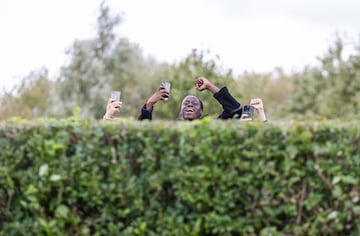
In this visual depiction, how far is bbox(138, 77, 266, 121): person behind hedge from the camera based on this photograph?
24.3 ft

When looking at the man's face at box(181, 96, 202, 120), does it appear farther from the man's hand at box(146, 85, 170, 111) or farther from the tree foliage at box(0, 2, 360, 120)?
the tree foliage at box(0, 2, 360, 120)

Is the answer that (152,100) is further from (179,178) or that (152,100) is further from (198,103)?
(179,178)

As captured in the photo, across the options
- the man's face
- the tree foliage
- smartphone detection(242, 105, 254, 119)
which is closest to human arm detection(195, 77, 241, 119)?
smartphone detection(242, 105, 254, 119)

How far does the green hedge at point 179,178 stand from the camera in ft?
15.5

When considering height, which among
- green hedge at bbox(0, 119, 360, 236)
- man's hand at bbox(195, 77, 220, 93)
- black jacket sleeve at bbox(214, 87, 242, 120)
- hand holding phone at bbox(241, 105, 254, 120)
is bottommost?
green hedge at bbox(0, 119, 360, 236)

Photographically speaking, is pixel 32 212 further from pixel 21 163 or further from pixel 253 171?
pixel 253 171

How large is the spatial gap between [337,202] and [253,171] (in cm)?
59

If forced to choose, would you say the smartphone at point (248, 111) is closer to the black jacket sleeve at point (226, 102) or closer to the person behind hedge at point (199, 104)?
the person behind hedge at point (199, 104)

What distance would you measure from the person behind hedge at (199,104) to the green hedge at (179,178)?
8.01 ft

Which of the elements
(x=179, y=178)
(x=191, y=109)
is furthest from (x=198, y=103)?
(x=179, y=178)

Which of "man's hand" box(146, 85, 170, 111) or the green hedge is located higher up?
"man's hand" box(146, 85, 170, 111)

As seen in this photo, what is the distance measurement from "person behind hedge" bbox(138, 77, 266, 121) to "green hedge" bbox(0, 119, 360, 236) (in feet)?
8.01

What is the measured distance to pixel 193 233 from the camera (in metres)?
4.87

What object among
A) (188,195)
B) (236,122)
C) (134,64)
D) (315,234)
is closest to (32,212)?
(188,195)
